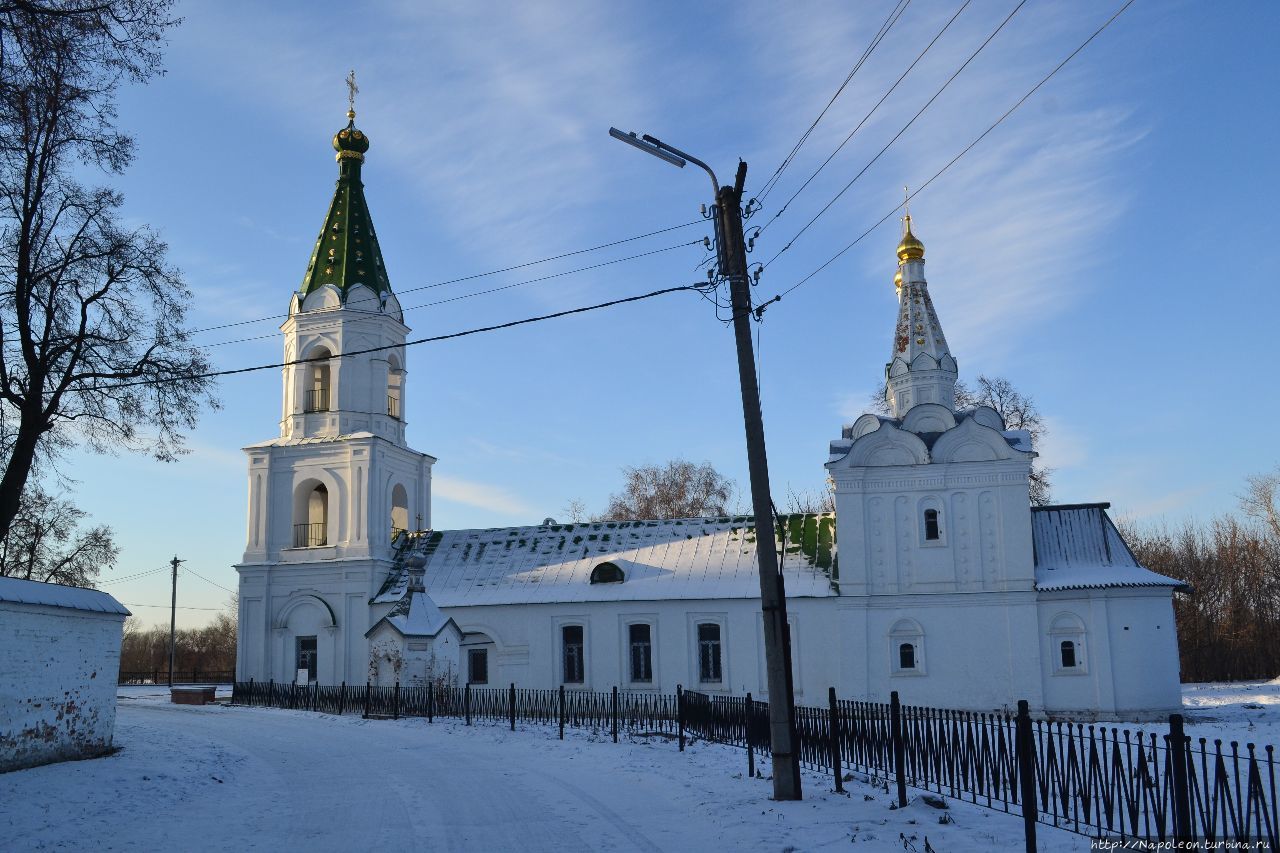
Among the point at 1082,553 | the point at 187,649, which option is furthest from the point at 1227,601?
the point at 187,649

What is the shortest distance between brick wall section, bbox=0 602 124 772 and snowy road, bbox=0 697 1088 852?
412 millimetres

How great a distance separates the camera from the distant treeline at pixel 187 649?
7559 cm

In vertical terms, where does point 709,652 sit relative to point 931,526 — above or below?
below

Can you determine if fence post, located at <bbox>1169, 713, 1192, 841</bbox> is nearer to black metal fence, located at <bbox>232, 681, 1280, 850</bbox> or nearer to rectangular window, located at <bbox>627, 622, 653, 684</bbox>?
black metal fence, located at <bbox>232, 681, 1280, 850</bbox>

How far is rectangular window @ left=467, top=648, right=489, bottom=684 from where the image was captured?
3130 cm

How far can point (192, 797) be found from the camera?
13.1 meters

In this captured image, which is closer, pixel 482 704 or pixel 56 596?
pixel 56 596

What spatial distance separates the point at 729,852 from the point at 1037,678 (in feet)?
65.8

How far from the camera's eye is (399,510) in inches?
1399

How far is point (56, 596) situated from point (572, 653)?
17609 millimetres

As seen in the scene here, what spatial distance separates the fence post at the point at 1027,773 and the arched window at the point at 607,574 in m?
21.9

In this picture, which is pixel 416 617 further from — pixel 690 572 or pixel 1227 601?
pixel 1227 601

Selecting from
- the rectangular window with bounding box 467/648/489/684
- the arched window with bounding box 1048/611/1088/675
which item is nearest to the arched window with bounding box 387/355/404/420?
the rectangular window with bounding box 467/648/489/684

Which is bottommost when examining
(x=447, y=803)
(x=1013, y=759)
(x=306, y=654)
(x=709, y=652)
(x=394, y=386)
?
(x=447, y=803)
